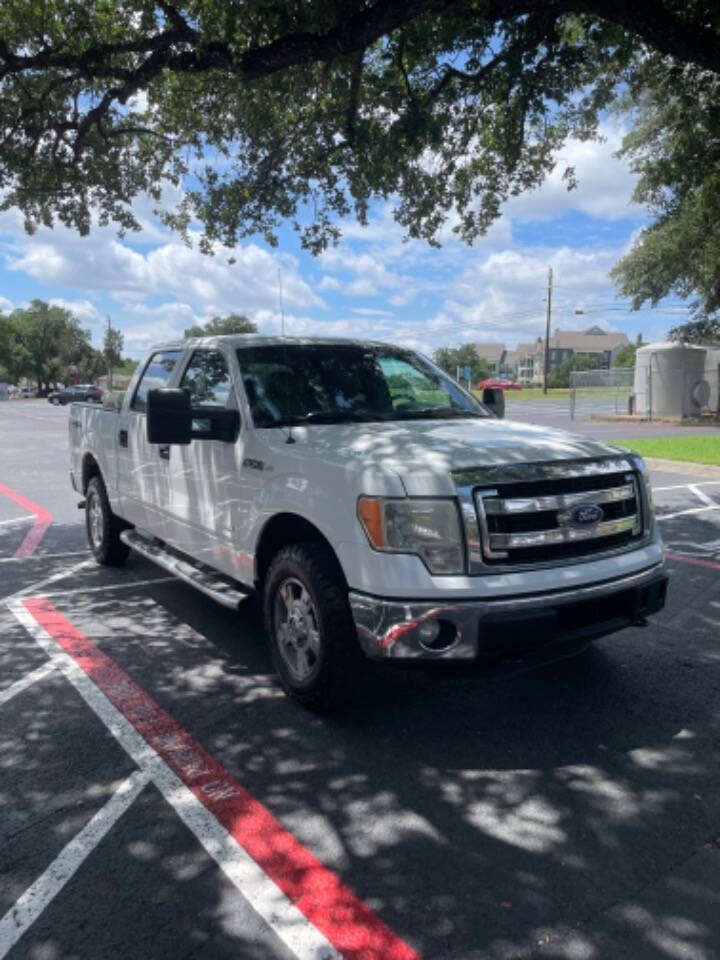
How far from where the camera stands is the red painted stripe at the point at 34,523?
24.9 feet

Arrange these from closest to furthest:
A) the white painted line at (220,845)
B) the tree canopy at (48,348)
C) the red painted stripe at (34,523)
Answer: the white painted line at (220,845)
the red painted stripe at (34,523)
the tree canopy at (48,348)

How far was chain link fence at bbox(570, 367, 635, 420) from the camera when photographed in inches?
1276

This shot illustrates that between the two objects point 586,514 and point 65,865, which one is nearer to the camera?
point 65,865

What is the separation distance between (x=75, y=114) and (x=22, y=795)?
9.63 meters

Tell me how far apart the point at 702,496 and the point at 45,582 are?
8.93 metres

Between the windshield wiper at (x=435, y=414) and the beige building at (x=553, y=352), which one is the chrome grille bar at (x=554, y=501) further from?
the beige building at (x=553, y=352)

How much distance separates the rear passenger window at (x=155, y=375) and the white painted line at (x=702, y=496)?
7.68 metres

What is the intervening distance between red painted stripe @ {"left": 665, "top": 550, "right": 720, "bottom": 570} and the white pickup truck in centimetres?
321

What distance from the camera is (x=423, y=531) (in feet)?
10.5

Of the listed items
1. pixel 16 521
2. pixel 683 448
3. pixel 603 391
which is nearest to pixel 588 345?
pixel 603 391

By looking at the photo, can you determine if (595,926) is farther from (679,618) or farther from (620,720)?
(679,618)

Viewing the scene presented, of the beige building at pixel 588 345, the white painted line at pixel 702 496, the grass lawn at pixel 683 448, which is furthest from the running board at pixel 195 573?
the beige building at pixel 588 345

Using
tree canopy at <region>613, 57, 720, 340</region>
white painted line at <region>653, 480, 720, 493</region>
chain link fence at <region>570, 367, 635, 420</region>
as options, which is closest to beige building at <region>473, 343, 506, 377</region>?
chain link fence at <region>570, 367, 635, 420</region>

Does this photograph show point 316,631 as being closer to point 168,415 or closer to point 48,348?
point 168,415
